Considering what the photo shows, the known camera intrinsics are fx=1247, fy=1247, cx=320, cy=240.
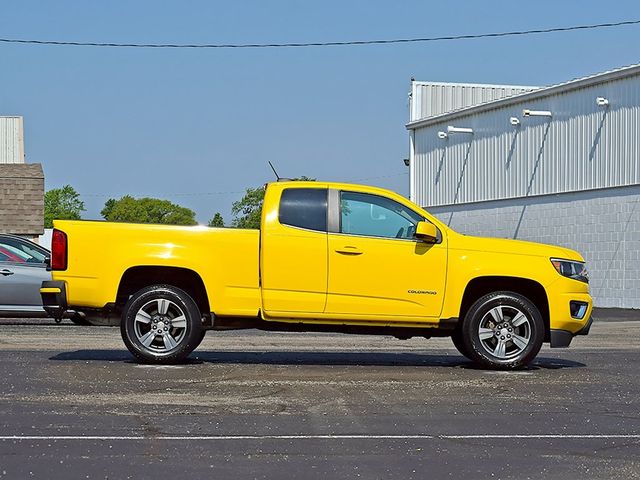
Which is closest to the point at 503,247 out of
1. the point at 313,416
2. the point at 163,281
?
the point at 163,281

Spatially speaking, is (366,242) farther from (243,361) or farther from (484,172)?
(484,172)

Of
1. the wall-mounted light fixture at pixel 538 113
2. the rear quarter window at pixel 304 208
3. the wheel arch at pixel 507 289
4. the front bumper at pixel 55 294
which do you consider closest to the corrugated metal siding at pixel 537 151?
the wall-mounted light fixture at pixel 538 113

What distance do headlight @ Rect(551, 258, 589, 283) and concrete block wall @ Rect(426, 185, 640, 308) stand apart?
69.4ft

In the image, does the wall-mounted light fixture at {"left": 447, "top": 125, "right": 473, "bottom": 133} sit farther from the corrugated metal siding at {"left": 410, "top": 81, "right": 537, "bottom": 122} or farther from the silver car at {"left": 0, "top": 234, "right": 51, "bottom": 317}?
the silver car at {"left": 0, "top": 234, "right": 51, "bottom": 317}

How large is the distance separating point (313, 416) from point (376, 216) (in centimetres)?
422

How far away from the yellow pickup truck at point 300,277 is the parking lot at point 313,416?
0.46 metres

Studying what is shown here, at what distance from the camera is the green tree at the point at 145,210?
5891 inches

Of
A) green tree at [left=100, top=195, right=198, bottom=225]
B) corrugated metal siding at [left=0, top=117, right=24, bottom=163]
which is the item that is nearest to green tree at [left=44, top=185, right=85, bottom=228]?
green tree at [left=100, top=195, right=198, bottom=225]

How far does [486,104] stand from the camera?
4234cm

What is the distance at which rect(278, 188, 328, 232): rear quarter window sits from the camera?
43.5ft

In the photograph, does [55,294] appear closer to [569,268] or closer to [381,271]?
[381,271]

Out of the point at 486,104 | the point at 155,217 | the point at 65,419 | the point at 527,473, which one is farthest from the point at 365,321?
the point at 155,217

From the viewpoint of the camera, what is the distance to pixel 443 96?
165 ft

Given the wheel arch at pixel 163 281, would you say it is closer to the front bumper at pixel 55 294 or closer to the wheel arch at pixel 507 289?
the front bumper at pixel 55 294
